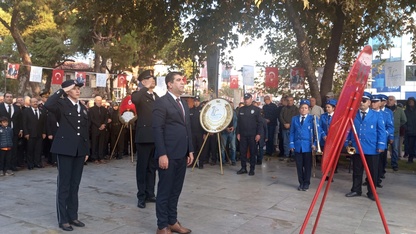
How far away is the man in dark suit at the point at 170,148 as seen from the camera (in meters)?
4.79

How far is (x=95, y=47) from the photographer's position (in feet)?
88.1

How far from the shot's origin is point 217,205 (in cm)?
657

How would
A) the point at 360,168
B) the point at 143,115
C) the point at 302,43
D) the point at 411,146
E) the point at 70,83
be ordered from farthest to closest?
the point at 411,146 → the point at 302,43 → the point at 360,168 → the point at 143,115 → the point at 70,83

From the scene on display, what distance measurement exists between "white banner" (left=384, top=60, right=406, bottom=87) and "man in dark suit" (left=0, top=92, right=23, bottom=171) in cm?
1350

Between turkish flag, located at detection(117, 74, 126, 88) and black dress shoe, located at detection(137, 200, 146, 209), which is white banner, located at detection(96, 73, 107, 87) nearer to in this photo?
turkish flag, located at detection(117, 74, 126, 88)

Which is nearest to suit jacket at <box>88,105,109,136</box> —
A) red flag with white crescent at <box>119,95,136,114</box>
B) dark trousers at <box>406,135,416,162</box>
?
red flag with white crescent at <box>119,95,136,114</box>

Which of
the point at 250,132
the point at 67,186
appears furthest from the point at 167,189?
the point at 250,132

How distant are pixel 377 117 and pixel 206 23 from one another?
643 cm

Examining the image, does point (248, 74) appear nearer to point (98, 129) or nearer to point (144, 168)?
point (98, 129)

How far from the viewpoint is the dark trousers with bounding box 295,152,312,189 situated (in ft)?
26.4

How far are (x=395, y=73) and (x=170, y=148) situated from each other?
13663 millimetres

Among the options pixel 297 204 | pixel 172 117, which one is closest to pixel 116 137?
pixel 297 204

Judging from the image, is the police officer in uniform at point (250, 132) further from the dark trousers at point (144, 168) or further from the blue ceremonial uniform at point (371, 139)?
the dark trousers at point (144, 168)

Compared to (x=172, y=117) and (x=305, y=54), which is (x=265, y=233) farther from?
(x=305, y=54)
